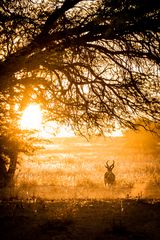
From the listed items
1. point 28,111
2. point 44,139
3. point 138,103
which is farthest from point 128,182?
point 138,103

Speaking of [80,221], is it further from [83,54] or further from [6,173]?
[6,173]

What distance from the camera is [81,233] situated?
645 centimetres

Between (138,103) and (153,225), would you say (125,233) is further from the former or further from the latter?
(138,103)

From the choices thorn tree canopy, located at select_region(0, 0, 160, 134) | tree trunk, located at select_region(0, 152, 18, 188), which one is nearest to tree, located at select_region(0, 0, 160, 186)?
thorn tree canopy, located at select_region(0, 0, 160, 134)

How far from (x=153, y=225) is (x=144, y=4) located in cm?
395

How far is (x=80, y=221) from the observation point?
7.17m

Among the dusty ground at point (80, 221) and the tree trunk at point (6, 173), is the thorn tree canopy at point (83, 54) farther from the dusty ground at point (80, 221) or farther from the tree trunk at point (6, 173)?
the tree trunk at point (6, 173)

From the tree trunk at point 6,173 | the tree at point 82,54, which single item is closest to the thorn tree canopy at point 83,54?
the tree at point 82,54

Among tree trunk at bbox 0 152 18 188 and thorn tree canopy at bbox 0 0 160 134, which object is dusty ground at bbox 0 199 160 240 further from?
tree trunk at bbox 0 152 18 188

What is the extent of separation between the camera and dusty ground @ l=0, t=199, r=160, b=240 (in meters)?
6.39

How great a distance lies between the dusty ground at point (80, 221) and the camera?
6.39 m

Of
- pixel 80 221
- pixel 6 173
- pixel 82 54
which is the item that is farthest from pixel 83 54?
pixel 6 173

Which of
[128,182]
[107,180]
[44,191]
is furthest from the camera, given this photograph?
[128,182]

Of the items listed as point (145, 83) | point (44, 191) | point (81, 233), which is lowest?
point (81, 233)
